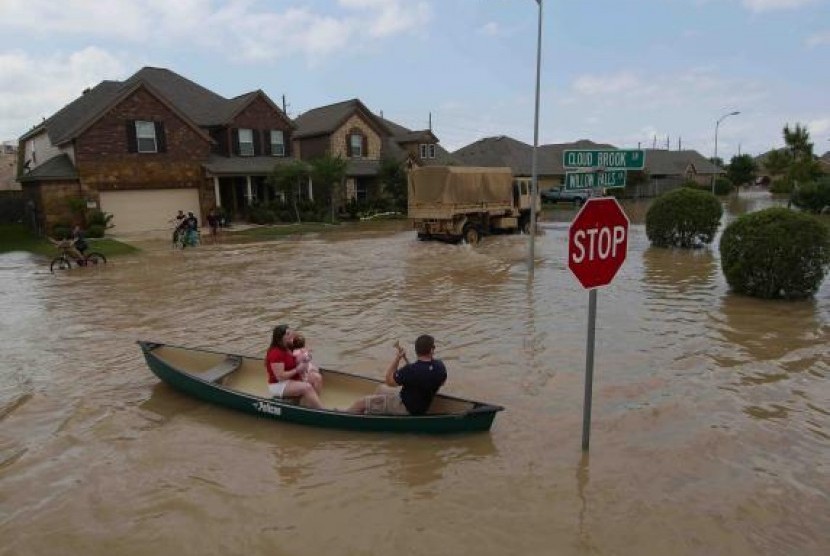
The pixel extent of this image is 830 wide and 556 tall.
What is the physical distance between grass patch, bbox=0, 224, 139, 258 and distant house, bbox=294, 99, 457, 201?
16.2 meters

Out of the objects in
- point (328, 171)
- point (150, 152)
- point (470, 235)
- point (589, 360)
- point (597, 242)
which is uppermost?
point (150, 152)

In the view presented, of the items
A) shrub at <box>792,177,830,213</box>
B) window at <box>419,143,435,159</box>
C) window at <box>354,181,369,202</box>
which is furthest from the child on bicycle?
shrub at <box>792,177,830,213</box>

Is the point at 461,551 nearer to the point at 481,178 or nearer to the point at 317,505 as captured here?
the point at 317,505

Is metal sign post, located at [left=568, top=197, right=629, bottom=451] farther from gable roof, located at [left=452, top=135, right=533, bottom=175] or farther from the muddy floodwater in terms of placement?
gable roof, located at [left=452, top=135, right=533, bottom=175]

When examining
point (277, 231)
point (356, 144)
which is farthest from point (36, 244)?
point (356, 144)

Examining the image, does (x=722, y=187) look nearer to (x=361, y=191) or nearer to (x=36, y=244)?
(x=361, y=191)

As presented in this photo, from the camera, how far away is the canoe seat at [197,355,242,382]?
8844 mm

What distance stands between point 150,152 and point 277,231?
7421 mm

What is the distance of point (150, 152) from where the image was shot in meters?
32.4

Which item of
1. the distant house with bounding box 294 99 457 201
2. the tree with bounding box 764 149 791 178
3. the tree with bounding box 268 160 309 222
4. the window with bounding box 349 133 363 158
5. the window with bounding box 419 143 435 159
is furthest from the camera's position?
the tree with bounding box 764 149 791 178

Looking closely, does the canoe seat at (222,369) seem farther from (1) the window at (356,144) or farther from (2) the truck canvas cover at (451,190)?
(1) the window at (356,144)

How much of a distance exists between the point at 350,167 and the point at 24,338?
30043 mm

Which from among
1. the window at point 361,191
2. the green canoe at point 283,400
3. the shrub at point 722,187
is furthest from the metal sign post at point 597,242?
the shrub at point 722,187

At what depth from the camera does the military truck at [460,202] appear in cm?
2739
